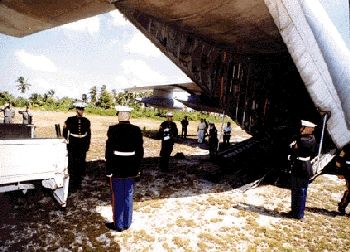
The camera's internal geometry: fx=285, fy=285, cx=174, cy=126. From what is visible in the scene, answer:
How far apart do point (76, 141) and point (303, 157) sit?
564 centimetres

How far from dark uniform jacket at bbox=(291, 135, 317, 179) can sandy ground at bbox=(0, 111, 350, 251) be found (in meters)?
1.16

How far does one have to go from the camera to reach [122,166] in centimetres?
535

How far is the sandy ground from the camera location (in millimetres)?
4953

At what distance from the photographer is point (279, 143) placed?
466 inches

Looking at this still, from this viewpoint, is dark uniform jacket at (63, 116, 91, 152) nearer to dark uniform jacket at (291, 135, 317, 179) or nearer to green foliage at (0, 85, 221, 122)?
dark uniform jacket at (291, 135, 317, 179)

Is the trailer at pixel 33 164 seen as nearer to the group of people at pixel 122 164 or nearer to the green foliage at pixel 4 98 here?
the group of people at pixel 122 164

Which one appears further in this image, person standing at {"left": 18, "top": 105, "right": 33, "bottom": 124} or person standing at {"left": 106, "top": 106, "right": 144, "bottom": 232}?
person standing at {"left": 18, "top": 105, "right": 33, "bottom": 124}

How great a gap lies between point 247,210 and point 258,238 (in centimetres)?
159

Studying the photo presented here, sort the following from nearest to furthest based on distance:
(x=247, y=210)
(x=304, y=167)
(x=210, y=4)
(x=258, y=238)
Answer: (x=258, y=238), (x=304, y=167), (x=247, y=210), (x=210, y=4)

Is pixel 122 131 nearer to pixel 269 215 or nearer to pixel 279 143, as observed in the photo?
pixel 269 215

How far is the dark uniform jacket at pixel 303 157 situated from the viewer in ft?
21.6

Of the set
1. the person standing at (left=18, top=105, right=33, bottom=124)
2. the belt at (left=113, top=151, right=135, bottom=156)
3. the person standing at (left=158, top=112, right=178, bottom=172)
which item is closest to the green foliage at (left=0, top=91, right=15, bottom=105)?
the person standing at (left=18, top=105, right=33, bottom=124)

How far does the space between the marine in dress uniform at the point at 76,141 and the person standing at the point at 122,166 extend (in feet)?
7.59

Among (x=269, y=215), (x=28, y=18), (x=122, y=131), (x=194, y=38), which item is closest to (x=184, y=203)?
(x=269, y=215)
